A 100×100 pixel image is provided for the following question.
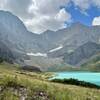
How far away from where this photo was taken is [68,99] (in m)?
15.1

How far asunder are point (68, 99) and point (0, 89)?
4.60m

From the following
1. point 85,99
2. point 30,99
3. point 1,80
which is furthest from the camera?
point 1,80

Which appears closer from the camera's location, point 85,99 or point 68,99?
point 68,99

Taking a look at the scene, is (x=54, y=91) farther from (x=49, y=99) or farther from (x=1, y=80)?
(x=1, y=80)

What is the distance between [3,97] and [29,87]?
3126mm

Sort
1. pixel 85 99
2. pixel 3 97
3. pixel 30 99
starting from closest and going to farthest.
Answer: pixel 3 97 < pixel 30 99 < pixel 85 99

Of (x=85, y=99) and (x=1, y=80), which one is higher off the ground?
(x=1, y=80)

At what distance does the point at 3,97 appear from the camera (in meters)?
14.6

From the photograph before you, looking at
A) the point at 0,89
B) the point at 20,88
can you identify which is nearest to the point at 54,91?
the point at 20,88

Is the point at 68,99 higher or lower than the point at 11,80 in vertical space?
lower

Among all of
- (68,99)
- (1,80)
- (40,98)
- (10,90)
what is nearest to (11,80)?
(1,80)

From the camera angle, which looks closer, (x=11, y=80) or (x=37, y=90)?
(x=37, y=90)

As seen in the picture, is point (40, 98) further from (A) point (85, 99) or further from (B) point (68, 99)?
(A) point (85, 99)

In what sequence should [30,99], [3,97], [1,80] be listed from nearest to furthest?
[3,97] < [30,99] < [1,80]
